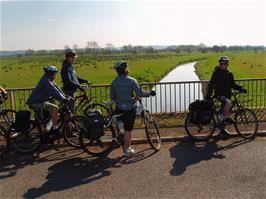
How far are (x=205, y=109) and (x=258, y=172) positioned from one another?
2070 mm

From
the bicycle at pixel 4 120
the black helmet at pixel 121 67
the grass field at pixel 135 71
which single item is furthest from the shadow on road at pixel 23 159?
the grass field at pixel 135 71

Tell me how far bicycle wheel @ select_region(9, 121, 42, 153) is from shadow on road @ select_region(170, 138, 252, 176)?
263 centimetres

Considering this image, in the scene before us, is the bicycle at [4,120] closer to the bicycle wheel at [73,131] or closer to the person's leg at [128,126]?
the bicycle wheel at [73,131]

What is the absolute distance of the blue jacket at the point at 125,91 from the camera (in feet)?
19.2

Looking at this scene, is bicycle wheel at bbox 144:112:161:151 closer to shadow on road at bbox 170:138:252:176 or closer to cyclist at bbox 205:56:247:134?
shadow on road at bbox 170:138:252:176

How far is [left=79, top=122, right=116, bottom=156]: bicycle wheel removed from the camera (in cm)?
625

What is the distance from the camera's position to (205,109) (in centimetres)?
698

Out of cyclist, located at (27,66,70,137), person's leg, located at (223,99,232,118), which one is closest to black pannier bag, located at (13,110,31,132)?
cyclist, located at (27,66,70,137)

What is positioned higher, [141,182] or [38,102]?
[38,102]

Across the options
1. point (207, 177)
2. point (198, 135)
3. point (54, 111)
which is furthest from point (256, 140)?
point (54, 111)

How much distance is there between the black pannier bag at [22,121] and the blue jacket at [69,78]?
1.23 metres

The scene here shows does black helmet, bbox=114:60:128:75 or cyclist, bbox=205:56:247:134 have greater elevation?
black helmet, bbox=114:60:128:75

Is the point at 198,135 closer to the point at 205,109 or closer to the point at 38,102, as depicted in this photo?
the point at 205,109

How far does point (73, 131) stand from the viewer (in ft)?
22.5
